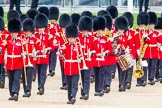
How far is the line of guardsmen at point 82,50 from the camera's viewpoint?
16906 mm

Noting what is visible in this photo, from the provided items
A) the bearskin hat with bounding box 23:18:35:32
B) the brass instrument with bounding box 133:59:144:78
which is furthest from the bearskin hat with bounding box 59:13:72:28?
the bearskin hat with bounding box 23:18:35:32

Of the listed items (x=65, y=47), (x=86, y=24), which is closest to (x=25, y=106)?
(x=65, y=47)

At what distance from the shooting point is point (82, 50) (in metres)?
16.9

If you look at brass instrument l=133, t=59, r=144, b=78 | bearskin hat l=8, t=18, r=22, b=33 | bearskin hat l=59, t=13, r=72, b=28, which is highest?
bearskin hat l=8, t=18, r=22, b=33

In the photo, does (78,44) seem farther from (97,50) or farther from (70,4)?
(70,4)

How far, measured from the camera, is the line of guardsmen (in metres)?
16.9

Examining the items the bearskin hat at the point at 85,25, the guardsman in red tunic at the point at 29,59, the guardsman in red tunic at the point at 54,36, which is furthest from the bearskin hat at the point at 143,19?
the guardsman in red tunic at the point at 29,59

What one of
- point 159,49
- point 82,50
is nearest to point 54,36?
point 159,49

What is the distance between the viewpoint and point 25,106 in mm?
16062

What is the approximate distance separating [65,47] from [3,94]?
6.34 feet

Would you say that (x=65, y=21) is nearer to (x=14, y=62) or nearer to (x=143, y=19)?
(x=143, y=19)

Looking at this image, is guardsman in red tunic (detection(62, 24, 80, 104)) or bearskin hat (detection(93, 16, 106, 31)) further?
bearskin hat (detection(93, 16, 106, 31))

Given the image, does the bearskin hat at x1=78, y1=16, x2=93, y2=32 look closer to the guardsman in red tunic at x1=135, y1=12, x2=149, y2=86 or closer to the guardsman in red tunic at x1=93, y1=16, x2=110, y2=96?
the guardsman in red tunic at x1=93, y1=16, x2=110, y2=96

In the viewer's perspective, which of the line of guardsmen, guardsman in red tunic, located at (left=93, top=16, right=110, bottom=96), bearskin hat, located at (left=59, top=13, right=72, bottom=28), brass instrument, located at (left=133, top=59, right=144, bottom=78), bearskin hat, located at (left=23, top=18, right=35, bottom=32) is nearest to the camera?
the line of guardsmen
